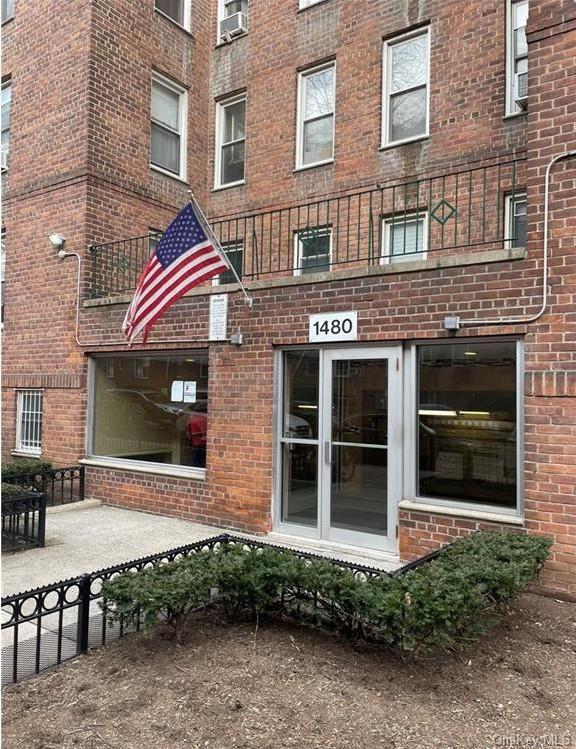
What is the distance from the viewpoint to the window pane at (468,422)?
18.1ft

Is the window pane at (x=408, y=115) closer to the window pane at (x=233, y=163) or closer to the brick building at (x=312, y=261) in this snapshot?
the brick building at (x=312, y=261)

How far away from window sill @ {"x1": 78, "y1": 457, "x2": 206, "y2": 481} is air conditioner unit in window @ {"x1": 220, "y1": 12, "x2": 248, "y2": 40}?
880 cm

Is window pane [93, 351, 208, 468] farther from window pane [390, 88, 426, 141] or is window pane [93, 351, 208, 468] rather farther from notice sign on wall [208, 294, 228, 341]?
window pane [390, 88, 426, 141]

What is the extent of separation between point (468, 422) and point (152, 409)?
4890 mm

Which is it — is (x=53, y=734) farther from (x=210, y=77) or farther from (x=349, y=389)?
(x=210, y=77)

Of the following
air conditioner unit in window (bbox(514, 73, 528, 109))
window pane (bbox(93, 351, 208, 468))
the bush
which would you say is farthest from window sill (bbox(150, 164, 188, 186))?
the bush

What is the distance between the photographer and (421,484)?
597 centimetres

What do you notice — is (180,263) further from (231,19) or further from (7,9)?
(7,9)

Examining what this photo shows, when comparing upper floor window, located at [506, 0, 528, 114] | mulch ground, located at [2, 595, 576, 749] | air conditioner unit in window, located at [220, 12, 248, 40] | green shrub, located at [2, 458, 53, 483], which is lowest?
mulch ground, located at [2, 595, 576, 749]

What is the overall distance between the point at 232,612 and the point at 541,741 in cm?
220

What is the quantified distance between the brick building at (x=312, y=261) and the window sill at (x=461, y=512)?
0.08 feet

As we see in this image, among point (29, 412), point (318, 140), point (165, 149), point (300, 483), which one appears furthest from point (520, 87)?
point (29, 412)

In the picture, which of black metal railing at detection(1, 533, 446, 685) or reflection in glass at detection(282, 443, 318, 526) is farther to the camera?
reflection in glass at detection(282, 443, 318, 526)

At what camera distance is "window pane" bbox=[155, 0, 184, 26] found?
11.2 meters
